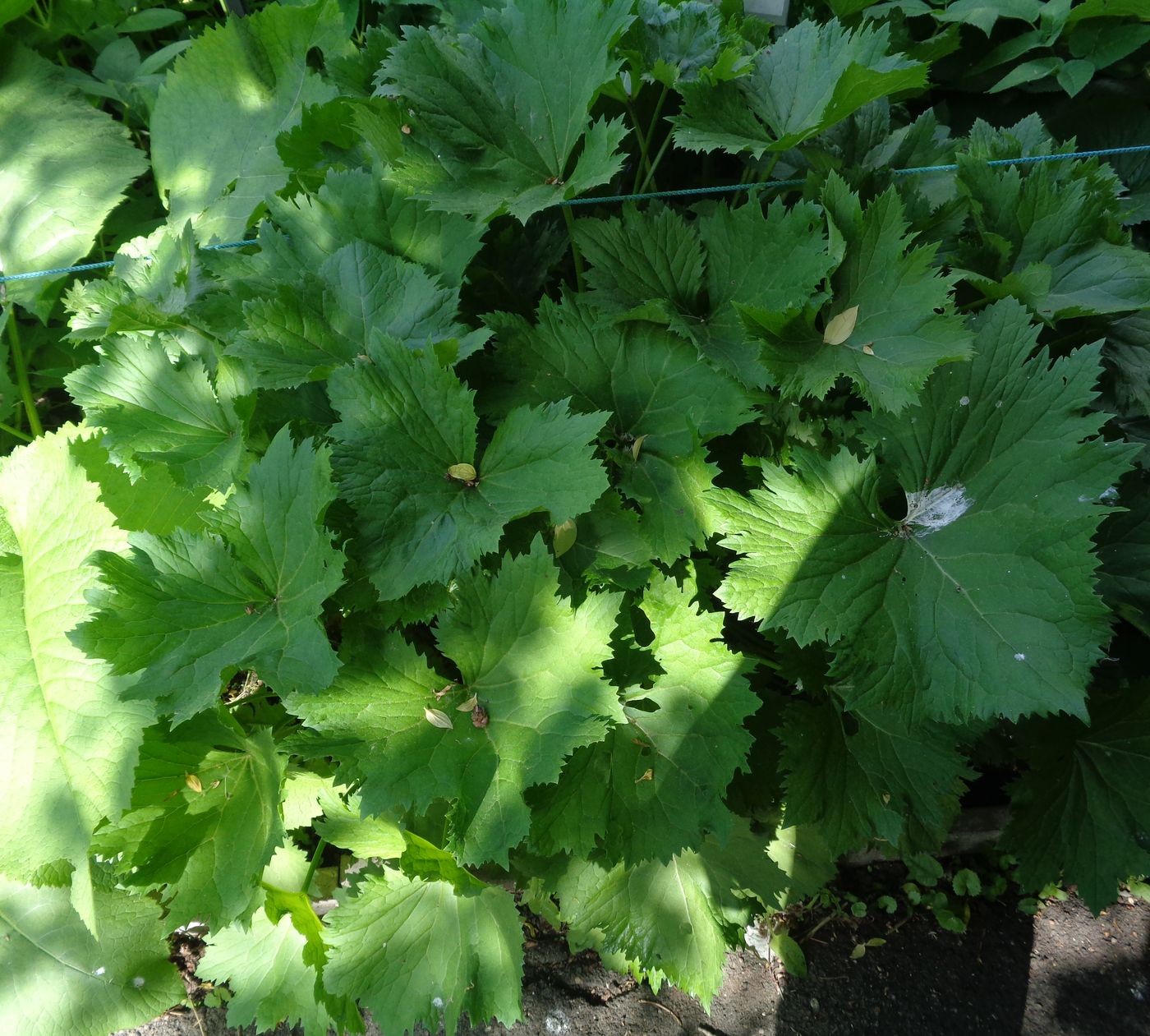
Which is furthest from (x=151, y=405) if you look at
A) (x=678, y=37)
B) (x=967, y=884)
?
(x=967, y=884)

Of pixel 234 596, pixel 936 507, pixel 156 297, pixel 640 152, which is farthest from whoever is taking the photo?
pixel 640 152

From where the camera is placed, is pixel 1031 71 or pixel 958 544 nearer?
pixel 958 544

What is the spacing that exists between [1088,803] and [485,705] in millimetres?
1180

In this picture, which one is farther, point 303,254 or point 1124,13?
point 1124,13

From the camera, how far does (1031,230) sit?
56.6 inches

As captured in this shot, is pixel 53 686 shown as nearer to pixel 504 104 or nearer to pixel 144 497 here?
pixel 144 497

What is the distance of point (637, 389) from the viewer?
1.40 meters

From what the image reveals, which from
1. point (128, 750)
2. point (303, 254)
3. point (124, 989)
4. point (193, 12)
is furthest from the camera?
point (193, 12)

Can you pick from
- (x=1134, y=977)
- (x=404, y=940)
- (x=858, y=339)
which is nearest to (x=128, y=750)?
(x=404, y=940)

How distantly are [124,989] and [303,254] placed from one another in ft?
5.24

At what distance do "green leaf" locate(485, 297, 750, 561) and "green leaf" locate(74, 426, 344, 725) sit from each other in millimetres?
410

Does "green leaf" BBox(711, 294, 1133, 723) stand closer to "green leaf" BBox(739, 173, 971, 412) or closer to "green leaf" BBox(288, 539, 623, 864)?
"green leaf" BBox(739, 173, 971, 412)

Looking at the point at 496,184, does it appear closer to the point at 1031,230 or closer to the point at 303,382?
the point at 303,382

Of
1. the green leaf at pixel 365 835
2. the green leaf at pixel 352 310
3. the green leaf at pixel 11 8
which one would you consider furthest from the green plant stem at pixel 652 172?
the green leaf at pixel 11 8
